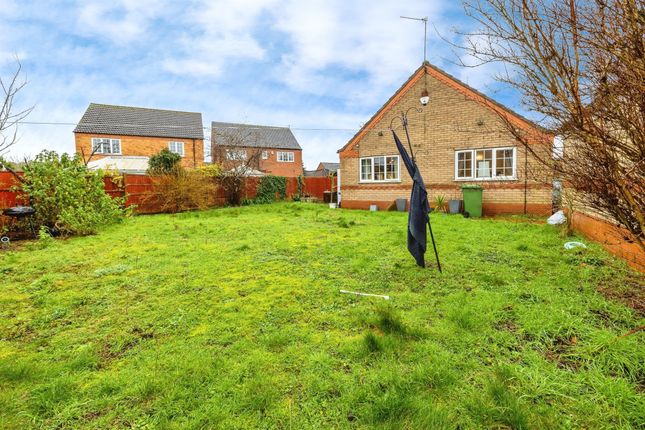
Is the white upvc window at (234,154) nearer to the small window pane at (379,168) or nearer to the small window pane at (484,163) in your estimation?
the small window pane at (379,168)

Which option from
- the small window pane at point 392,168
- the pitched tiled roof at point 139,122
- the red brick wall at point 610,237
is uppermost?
the pitched tiled roof at point 139,122

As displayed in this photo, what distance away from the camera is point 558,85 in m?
2.30

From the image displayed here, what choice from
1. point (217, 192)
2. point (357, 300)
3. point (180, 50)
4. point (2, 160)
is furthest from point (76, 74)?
point (357, 300)

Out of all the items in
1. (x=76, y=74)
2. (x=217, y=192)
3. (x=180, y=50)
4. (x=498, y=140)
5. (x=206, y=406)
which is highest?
(x=180, y=50)

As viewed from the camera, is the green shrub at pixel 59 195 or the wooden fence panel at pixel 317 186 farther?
the wooden fence panel at pixel 317 186

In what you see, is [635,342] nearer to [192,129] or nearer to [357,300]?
[357,300]

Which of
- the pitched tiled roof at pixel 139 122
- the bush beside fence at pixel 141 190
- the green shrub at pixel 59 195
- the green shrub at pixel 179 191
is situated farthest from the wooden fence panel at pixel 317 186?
the pitched tiled roof at pixel 139 122

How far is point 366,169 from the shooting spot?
16.5 metres

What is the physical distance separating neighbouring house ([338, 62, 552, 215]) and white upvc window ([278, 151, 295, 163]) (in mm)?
26178

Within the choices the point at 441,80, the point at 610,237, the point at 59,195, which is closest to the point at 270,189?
the point at 441,80

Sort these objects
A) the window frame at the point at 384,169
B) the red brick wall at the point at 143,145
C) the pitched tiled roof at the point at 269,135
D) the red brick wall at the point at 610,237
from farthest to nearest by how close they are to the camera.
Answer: the pitched tiled roof at the point at 269,135 → the red brick wall at the point at 143,145 → the window frame at the point at 384,169 → the red brick wall at the point at 610,237

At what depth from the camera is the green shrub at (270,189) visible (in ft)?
66.9

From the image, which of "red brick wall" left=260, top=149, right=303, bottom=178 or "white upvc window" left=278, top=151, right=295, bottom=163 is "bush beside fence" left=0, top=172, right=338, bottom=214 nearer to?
"red brick wall" left=260, top=149, right=303, bottom=178

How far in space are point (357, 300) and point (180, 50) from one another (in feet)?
65.3
